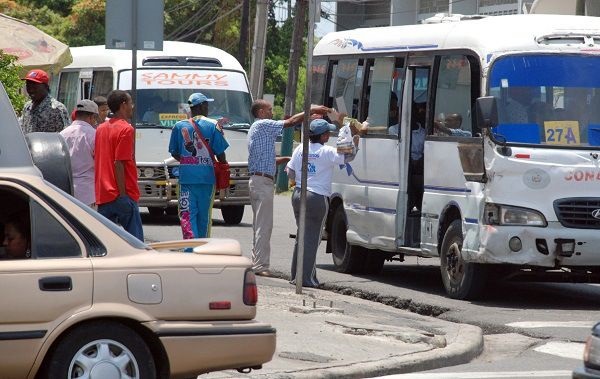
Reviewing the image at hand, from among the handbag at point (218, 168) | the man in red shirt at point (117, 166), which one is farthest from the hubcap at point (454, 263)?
the man in red shirt at point (117, 166)

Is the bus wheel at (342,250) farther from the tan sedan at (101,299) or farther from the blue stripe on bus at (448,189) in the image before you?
the tan sedan at (101,299)

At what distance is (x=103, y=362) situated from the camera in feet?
25.7

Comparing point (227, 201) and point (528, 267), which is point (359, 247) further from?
point (227, 201)

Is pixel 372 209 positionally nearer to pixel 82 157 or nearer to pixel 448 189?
pixel 448 189

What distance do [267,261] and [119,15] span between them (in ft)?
11.6

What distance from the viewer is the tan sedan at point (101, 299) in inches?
303

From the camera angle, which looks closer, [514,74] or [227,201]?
[514,74]

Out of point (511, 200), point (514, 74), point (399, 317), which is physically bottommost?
point (399, 317)

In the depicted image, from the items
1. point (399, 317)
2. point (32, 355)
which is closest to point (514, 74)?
point (399, 317)

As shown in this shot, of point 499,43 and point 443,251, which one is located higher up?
point 499,43

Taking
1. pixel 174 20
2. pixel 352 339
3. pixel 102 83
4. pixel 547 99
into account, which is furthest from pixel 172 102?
pixel 174 20

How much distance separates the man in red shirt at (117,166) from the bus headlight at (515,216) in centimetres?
356

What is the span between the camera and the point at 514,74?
561 inches

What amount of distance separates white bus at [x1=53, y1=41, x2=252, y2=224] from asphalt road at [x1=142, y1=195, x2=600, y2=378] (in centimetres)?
298
